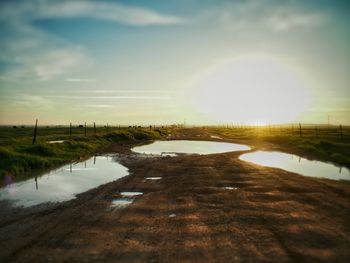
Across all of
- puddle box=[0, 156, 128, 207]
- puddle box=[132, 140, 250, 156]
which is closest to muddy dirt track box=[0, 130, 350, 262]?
puddle box=[0, 156, 128, 207]

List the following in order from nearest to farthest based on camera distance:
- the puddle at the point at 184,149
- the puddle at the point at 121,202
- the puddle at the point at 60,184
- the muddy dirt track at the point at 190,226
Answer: the muddy dirt track at the point at 190,226, the puddle at the point at 121,202, the puddle at the point at 60,184, the puddle at the point at 184,149

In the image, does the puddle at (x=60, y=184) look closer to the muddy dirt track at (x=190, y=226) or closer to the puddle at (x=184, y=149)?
the muddy dirt track at (x=190, y=226)

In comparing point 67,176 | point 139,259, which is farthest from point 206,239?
point 67,176

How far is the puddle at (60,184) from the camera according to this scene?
12.8 metres

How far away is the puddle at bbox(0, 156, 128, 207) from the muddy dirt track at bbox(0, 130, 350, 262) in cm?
113

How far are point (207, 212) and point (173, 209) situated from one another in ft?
4.16

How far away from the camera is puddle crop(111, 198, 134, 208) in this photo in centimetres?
1135

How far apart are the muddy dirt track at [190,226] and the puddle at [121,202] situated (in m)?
0.26

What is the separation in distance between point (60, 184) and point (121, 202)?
5.54m

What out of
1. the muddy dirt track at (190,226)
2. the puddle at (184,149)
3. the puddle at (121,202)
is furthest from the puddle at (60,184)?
the puddle at (184,149)

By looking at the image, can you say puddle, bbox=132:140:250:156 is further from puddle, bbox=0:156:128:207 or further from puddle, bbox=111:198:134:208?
puddle, bbox=111:198:134:208

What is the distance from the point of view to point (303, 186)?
48.5 feet

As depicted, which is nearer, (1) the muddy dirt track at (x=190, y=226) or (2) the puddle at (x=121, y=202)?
(1) the muddy dirt track at (x=190, y=226)

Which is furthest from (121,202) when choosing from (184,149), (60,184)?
(184,149)
